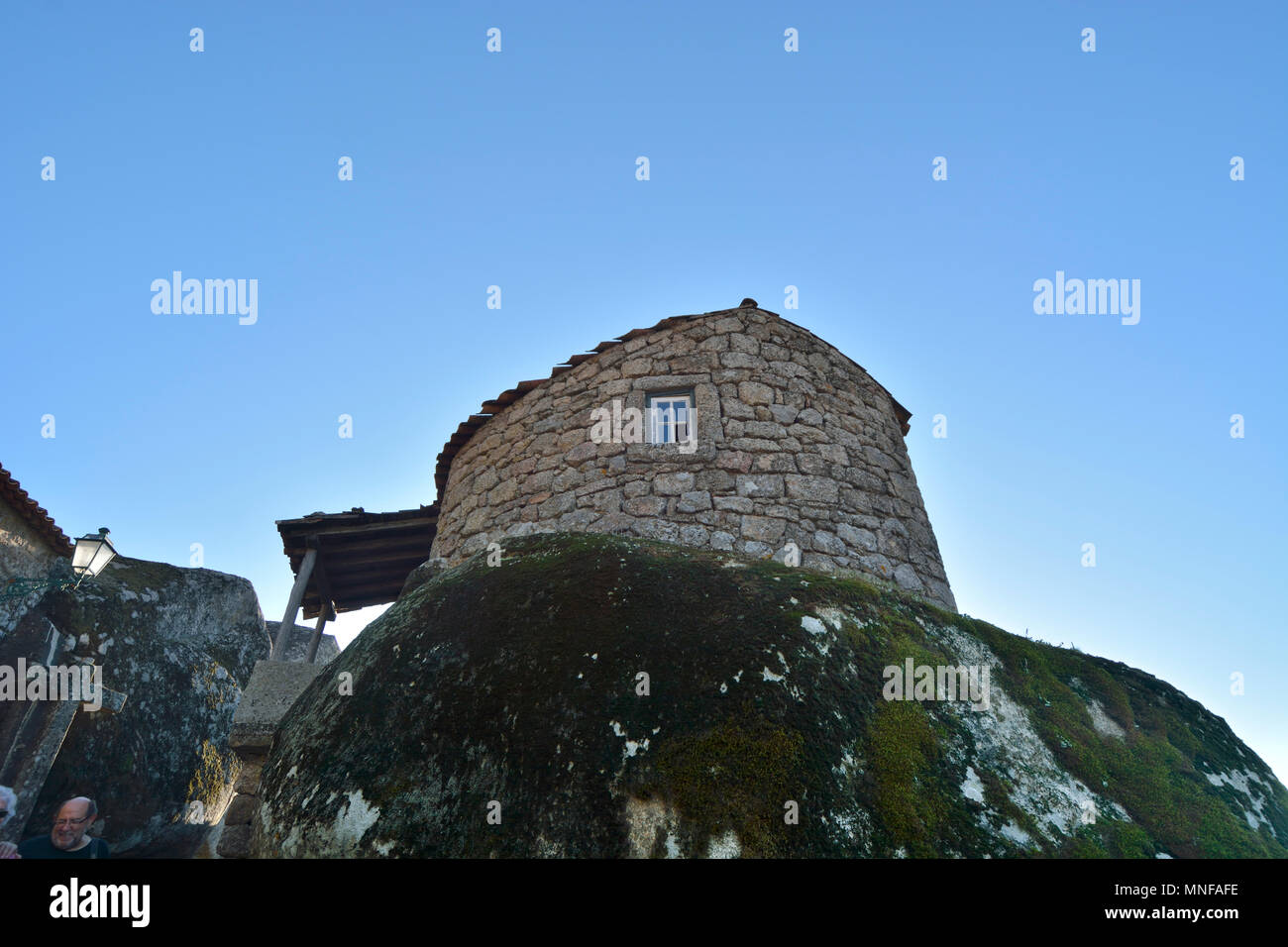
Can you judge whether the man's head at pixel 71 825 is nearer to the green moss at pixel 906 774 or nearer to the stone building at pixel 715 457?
the stone building at pixel 715 457

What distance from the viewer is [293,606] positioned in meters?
6.68

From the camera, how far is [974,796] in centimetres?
247

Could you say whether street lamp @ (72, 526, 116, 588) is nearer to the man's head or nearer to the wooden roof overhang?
the wooden roof overhang

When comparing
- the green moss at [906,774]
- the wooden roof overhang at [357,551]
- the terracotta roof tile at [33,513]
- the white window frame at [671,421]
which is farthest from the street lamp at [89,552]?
the green moss at [906,774]

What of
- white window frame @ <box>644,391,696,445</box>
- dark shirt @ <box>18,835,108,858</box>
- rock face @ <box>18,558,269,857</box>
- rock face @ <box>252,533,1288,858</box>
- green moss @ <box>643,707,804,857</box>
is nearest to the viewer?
green moss @ <box>643,707,804,857</box>

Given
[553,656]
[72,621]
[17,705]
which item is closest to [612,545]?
[553,656]

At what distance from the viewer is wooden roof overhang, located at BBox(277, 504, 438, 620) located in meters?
7.18

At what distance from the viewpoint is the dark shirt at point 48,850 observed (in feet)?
13.0

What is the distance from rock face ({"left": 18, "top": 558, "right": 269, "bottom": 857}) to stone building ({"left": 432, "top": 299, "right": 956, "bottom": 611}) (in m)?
6.27

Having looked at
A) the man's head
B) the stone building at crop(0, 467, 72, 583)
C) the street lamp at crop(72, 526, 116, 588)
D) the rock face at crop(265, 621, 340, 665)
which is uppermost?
the stone building at crop(0, 467, 72, 583)

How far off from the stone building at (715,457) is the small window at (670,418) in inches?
0.5

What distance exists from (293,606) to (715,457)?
452cm

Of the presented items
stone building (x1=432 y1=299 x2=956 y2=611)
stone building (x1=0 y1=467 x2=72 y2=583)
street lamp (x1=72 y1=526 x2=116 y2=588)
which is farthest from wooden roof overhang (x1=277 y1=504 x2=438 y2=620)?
stone building (x1=0 y1=467 x2=72 y2=583)
